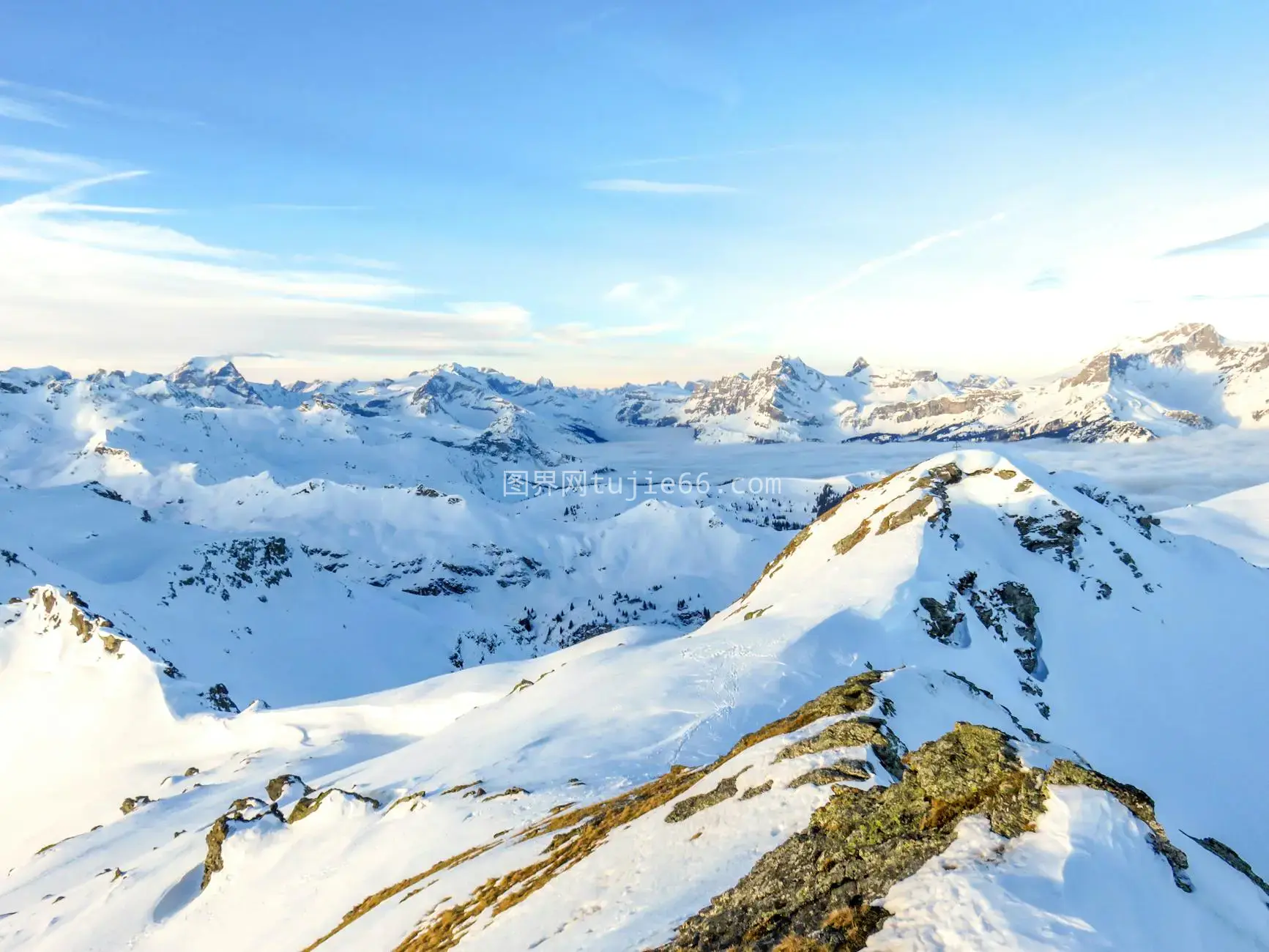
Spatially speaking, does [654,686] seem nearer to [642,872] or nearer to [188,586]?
[642,872]

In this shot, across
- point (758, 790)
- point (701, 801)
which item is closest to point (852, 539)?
point (701, 801)

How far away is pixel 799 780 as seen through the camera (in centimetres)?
1661

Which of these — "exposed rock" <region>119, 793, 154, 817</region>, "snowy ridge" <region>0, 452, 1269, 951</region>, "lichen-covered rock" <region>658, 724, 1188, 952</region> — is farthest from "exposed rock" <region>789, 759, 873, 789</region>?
"exposed rock" <region>119, 793, 154, 817</region>

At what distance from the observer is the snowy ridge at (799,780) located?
10867 millimetres

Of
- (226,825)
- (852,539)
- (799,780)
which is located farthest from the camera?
(852,539)

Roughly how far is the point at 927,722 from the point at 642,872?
13.1 m

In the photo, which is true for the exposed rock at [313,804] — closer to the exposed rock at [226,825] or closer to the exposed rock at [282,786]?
the exposed rock at [226,825]

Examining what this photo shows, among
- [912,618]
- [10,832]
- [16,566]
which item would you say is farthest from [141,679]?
[912,618]

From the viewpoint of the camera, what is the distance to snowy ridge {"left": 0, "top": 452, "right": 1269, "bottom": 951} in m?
10.9

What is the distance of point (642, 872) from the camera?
15.3m

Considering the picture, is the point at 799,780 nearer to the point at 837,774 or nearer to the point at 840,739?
the point at 837,774

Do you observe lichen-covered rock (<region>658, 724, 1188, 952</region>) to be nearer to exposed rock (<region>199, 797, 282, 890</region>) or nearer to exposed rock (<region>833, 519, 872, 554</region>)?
exposed rock (<region>199, 797, 282, 890</region>)

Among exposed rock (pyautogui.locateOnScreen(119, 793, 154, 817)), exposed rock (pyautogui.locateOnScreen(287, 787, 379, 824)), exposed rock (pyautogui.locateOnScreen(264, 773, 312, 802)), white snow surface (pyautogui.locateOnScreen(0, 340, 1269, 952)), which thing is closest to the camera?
white snow surface (pyautogui.locateOnScreen(0, 340, 1269, 952))

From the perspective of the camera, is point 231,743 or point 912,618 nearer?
point 912,618
